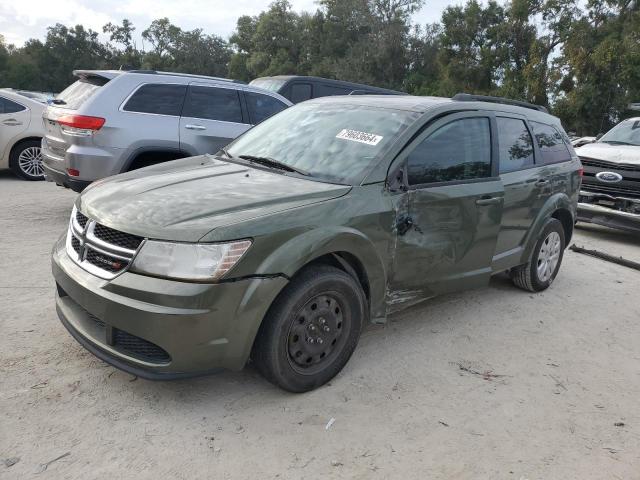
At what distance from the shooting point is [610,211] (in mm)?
7602

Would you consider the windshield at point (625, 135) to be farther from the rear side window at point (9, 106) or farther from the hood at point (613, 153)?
the rear side window at point (9, 106)

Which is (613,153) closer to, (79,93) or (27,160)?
(79,93)

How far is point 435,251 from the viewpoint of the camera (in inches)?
144

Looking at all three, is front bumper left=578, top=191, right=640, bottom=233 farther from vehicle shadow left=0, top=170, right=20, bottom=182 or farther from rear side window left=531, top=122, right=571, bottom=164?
vehicle shadow left=0, top=170, right=20, bottom=182

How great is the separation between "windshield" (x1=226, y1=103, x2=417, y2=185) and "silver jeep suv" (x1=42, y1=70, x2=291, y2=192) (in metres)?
2.38

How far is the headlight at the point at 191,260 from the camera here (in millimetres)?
2627

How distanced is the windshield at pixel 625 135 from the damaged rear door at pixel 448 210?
17.7ft

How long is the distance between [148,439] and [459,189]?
8.32 ft

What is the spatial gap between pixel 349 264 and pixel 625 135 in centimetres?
738

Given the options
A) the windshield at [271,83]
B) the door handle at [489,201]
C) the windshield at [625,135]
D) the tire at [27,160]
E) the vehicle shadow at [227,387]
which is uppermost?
the windshield at [271,83]

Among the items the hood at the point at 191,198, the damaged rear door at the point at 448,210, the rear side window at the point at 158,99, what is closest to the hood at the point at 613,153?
the damaged rear door at the point at 448,210

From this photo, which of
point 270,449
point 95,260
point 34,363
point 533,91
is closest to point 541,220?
point 270,449

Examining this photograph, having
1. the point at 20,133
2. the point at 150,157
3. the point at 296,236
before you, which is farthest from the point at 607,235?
the point at 20,133

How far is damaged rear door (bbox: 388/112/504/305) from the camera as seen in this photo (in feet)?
11.5
